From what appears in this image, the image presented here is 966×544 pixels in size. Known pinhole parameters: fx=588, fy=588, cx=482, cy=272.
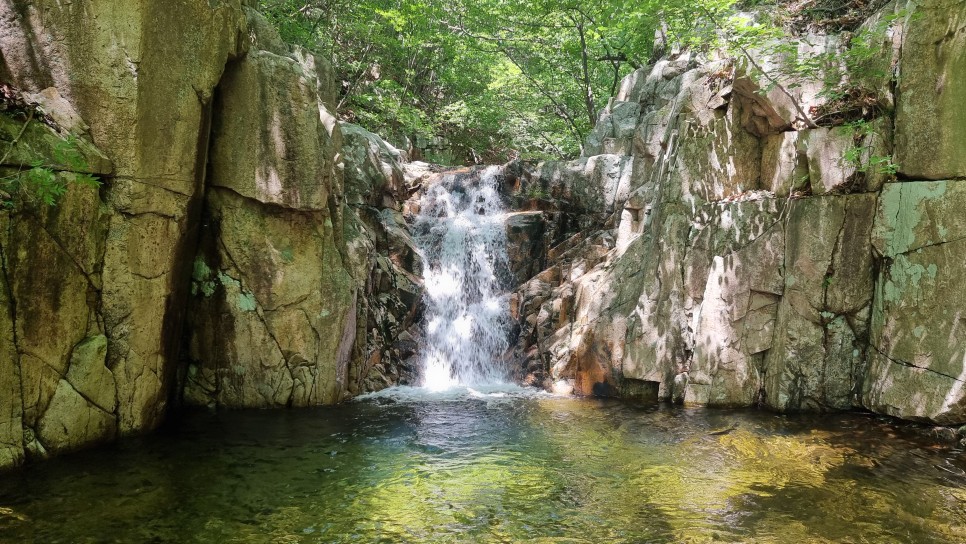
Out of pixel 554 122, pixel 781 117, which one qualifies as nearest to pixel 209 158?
pixel 781 117

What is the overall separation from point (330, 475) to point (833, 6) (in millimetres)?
12831

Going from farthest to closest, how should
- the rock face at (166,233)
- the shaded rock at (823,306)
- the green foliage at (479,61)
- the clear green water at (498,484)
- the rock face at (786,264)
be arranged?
the green foliage at (479,61)
the shaded rock at (823,306)
the rock face at (786,264)
the rock face at (166,233)
the clear green water at (498,484)

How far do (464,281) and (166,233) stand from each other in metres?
8.09

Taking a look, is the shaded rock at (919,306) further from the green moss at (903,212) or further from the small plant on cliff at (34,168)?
the small plant on cliff at (34,168)

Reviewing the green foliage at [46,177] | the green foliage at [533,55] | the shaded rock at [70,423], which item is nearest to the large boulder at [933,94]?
the green foliage at [533,55]

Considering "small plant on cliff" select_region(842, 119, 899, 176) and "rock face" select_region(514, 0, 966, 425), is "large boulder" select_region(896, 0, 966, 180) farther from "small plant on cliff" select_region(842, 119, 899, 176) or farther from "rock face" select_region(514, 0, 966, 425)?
"small plant on cliff" select_region(842, 119, 899, 176)

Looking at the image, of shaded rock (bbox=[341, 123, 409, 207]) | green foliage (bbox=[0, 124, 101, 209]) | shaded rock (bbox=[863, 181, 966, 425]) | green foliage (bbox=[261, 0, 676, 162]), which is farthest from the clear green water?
green foliage (bbox=[261, 0, 676, 162])

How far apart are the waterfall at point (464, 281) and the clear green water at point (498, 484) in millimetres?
4085

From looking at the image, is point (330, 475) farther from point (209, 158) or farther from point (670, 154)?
point (670, 154)

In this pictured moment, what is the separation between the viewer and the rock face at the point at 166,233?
264 inches

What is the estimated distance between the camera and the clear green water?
5.46 metres

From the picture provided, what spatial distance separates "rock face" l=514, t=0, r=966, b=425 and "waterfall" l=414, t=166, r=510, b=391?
963mm

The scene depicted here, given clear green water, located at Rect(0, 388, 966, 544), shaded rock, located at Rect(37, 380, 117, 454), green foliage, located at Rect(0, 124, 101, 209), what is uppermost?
green foliage, located at Rect(0, 124, 101, 209)

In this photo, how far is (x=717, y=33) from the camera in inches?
428
